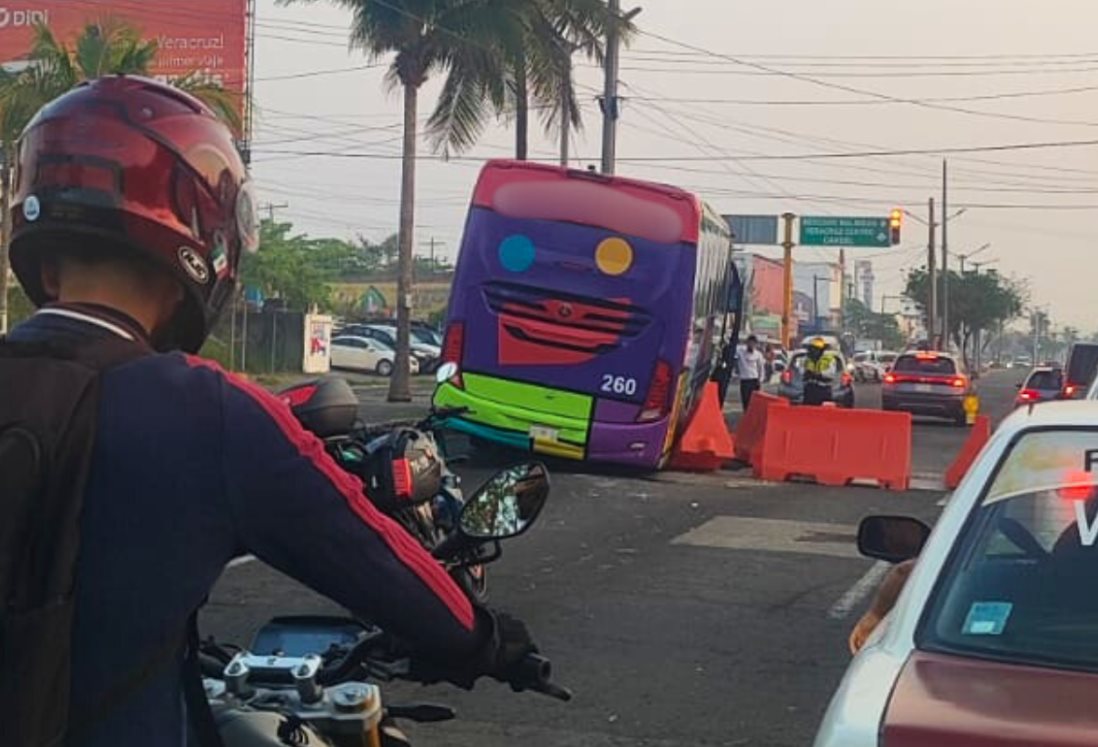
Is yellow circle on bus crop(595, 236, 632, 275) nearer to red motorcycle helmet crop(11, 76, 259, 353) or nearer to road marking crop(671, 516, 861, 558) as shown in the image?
road marking crop(671, 516, 861, 558)

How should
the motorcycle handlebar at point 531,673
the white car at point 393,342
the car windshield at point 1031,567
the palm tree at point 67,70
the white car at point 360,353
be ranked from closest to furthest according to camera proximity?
the motorcycle handlebar at point 531,673 → the car windshield at point 1031,567 → the palm tree at point 67,70 → the white car at point 360,353 → the white car at point 393,342

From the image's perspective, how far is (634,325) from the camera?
682 inches

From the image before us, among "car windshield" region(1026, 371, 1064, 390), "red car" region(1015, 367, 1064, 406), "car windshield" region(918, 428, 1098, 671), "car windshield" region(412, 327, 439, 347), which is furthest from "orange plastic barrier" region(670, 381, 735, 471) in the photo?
"car windshield" region(412, 327, 439, 347)

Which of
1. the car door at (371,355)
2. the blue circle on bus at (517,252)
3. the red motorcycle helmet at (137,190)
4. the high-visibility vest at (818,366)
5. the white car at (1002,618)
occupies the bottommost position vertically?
the car door at (371,355)

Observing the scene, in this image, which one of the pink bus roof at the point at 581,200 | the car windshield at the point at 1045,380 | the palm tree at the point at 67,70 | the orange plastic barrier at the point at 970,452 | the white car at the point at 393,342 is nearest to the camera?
the pink bus roof at the point at 581,200

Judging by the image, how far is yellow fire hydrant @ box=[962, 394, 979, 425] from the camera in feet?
103

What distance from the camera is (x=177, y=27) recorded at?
4762 cm

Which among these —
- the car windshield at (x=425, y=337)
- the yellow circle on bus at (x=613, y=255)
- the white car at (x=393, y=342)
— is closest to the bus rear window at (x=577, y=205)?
the yellow circle on bus at (x=613, y=255)

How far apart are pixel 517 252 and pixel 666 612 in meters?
7.99

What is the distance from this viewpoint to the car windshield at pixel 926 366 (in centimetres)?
3312

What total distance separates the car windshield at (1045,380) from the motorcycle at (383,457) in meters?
26.7

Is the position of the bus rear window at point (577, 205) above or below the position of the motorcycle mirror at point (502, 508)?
above

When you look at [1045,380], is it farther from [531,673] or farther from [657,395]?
[531,673]

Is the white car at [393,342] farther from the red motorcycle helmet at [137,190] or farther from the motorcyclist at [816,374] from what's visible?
the red motorcycle helmet at [137,190]
